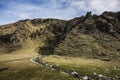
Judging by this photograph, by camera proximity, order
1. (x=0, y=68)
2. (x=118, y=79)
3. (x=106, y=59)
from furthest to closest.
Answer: (x=106, y=59), (x=0, y=68), (x=118, y=79)

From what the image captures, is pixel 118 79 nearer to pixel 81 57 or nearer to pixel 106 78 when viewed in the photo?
pixel 106 78

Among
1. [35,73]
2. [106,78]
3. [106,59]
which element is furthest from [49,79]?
[106,59]

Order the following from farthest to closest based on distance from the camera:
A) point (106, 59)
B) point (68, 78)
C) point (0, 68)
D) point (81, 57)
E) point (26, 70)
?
point (81, 57) → point (106, 59) → point (0, 68) → point (26, 70) → point (68, 78)

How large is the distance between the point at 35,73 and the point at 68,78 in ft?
62.0

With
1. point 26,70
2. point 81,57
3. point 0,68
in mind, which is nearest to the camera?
point 26,70

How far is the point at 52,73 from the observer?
109438 mm

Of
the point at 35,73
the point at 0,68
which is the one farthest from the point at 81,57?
the point at 35,73

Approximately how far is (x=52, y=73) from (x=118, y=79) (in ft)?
83.2

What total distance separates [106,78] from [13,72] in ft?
137

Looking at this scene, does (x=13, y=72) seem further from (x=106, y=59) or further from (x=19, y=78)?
(x=106, y=59)

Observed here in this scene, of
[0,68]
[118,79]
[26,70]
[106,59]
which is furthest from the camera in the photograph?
[106,59]

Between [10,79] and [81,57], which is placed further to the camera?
[81,57]

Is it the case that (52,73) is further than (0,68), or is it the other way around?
(0,68)

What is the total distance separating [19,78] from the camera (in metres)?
110
